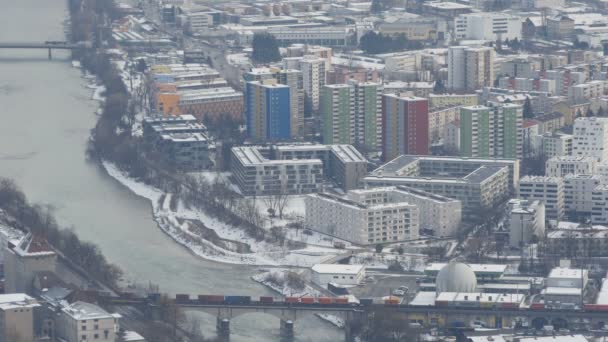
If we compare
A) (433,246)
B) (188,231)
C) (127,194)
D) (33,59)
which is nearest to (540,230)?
(433,246)

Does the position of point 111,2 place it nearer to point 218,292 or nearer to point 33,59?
point 33,59

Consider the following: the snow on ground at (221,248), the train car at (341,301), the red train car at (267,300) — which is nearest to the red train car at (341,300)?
the train car at (341,301)

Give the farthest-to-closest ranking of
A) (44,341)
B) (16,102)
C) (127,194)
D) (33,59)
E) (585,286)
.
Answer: (33,59) < (16,102) < (127,194) < (585,286) < (44,341)

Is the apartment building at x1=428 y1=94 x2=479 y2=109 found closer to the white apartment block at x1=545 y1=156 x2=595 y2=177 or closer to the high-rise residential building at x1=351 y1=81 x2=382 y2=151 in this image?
the high-rise residential building at x1=351 y1=81 x2=382 y2=151

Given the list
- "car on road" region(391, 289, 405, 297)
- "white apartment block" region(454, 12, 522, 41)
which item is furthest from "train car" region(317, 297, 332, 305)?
"white apartment block" region(454, 12, 522, 41)

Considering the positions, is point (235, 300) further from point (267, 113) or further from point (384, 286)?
point (267, 113)

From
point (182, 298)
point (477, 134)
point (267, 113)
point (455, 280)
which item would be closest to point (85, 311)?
point (182, 298)
